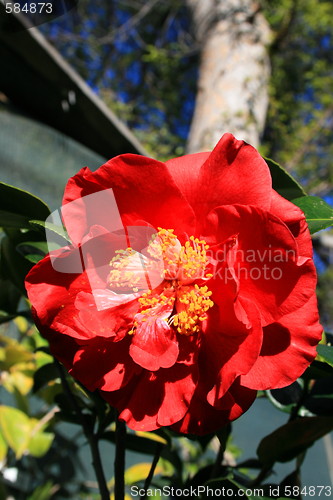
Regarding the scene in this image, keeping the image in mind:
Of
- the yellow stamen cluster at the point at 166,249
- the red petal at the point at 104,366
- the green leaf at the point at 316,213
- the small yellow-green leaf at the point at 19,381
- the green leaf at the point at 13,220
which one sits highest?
the green leaf at the point at 13,220

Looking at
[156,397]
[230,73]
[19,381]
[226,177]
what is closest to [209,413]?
[156,397]

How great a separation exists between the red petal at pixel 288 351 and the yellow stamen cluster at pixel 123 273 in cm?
18

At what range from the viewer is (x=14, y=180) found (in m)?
1.98

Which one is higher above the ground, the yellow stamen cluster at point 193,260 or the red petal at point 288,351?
the yellow stamen cluster at point 193,260

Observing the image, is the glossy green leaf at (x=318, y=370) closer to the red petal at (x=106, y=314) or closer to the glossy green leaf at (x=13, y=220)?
the red petal at (x=106, y=314)

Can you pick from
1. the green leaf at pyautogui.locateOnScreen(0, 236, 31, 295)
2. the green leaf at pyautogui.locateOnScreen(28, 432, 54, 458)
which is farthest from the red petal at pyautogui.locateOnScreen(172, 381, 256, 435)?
the green leaf at pyautogui.locateOnScreen(28, 432, 54, 458)

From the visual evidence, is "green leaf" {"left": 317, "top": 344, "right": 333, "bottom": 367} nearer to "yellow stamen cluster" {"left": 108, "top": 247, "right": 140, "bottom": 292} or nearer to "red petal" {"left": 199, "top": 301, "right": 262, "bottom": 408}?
"red petal" {"left": 199, "top": 301, "right": 262, "bottom": 408}

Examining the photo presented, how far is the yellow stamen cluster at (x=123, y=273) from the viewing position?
510 mm

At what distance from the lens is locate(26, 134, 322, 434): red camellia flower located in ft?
1.46

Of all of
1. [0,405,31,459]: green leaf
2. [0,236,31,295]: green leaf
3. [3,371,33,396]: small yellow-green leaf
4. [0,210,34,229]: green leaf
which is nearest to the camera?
[0,210,34,229]: green leaf

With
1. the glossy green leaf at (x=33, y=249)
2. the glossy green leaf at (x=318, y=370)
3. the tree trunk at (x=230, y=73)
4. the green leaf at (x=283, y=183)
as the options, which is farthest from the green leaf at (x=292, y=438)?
the tree trunk at (x=230, y=73)

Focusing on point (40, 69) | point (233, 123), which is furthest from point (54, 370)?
point (233, 123)

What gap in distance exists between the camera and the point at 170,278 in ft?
1.76

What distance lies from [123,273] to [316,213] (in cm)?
25
